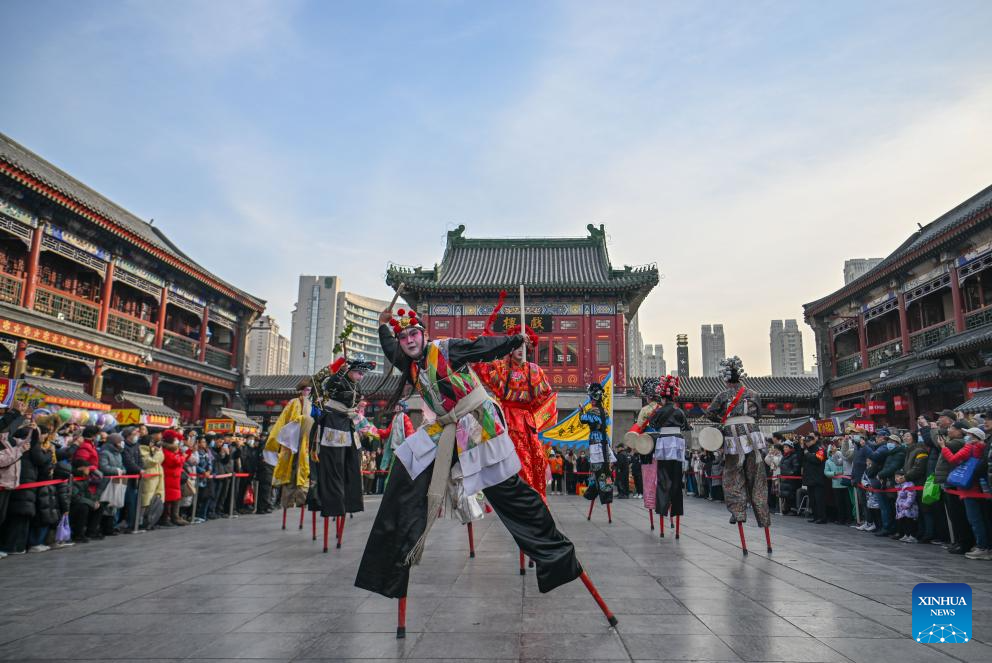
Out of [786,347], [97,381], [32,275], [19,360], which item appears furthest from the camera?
[786,347]

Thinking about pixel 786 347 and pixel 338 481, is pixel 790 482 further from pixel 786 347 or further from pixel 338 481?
pixel 786 347

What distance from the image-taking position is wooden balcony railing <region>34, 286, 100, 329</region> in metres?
18.1

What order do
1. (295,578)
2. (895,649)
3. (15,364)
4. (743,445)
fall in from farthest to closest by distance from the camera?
1. (15,364)
2. (743,445)
3. (295,578)
4. (895,649)

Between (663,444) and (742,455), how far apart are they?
49.9 inches

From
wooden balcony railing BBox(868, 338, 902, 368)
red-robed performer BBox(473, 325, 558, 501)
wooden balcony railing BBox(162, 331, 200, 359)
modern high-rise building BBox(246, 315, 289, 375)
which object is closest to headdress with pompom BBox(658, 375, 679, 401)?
red-robed performer BBox(473, 325, 558, 501)

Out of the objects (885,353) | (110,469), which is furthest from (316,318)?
(110,469)

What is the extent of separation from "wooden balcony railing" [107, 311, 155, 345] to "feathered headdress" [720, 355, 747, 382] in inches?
820

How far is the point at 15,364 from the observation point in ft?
53.5

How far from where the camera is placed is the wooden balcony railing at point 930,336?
1889 centimetres

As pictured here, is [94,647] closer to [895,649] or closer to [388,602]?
[388,602]

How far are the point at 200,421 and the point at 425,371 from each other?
2665 cm

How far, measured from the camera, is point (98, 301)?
20.8 metres

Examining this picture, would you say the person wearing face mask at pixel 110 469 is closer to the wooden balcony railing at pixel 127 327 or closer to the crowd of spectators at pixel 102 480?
the crowd of spectators at pixel 102 480

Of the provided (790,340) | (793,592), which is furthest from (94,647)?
(790,340)
